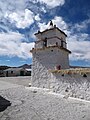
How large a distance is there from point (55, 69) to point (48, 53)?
1631mm

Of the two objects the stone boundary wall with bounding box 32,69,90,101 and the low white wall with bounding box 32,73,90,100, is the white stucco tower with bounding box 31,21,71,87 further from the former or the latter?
the stone boundary wall with bounding box 32,69,90,101

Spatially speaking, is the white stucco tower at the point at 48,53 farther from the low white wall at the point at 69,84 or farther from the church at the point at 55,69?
the low white wall at the point at 69,84

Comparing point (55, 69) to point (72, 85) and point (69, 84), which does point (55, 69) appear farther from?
point (72, 85)

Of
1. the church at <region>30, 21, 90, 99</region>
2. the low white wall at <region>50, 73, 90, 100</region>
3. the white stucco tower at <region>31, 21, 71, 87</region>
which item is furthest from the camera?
the white stucco tower at <region>31, 21, 71, 87</region>

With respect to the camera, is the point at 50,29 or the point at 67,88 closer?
the point at 67,88

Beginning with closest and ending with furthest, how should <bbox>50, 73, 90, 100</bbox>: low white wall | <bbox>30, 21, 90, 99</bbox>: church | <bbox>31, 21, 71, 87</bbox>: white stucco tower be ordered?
<bbox>50, 73, 90, 100</bbox>: low white wall < <bbox>30, 21, 90, 99</bbox>: church < <bbox>31, 21, 71, 87</bbox>: white stucco tower

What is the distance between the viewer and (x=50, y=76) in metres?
11.9

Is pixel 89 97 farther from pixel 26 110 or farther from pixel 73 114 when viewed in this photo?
pixel 26 110

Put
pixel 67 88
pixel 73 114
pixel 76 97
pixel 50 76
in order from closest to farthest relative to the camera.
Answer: pixel 73 114, pixel 76 97, pixel 67 88, pixel 50 76

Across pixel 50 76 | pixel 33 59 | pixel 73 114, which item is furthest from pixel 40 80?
pixel 73 114

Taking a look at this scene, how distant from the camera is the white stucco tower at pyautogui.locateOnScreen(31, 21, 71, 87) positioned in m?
12.1

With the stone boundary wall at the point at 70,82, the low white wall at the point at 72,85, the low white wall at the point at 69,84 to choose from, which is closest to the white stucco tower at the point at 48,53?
the low white wall at the point at 69,84

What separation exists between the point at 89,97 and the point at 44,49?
5.89 m

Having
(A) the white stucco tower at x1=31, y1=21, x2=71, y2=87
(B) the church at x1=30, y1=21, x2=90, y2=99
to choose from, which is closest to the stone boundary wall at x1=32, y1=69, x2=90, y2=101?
(B) the church at x1=30, y1=21, x2=90, y2=99
